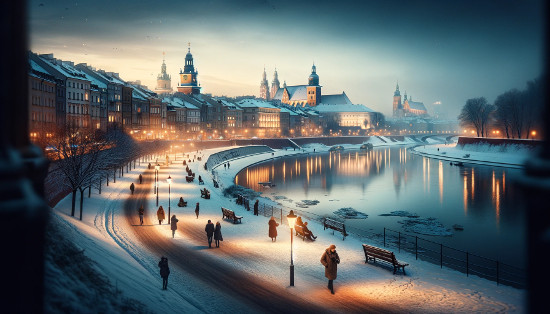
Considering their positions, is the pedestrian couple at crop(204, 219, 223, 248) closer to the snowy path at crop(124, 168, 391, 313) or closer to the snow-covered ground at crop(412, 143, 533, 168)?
the snowy path at crop(124, 168, 391, 313)

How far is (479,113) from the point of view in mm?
100188

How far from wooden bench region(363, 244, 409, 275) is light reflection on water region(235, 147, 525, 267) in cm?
514

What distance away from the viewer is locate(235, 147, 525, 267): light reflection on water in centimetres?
2623

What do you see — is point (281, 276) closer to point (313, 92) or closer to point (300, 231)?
point (300, 231)

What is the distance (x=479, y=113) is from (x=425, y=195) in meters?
67.3

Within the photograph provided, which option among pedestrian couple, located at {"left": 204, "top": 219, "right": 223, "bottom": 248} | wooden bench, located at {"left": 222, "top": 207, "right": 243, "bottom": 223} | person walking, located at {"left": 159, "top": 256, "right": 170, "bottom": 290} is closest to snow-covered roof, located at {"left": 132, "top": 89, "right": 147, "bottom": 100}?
wooden bench, located at {"left": 222, "top": 207, "right": 243, "bottom": 223}

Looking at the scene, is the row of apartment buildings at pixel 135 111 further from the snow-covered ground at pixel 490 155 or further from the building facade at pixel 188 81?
the snow-covered ground at pixel 490 155

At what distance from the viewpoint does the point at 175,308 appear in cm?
1035

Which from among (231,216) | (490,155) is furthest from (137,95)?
(231,216)

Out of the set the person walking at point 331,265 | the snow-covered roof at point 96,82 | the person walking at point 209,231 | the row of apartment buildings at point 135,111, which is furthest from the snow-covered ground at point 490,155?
the snow-covered roof at point 96,82

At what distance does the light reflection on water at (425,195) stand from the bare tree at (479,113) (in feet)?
108

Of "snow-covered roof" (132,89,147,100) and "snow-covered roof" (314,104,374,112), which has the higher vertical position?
"snow-covered roof" (314,104,374,112)

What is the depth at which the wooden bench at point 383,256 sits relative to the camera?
49.3ft

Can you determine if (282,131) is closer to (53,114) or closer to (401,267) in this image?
(53,114)
